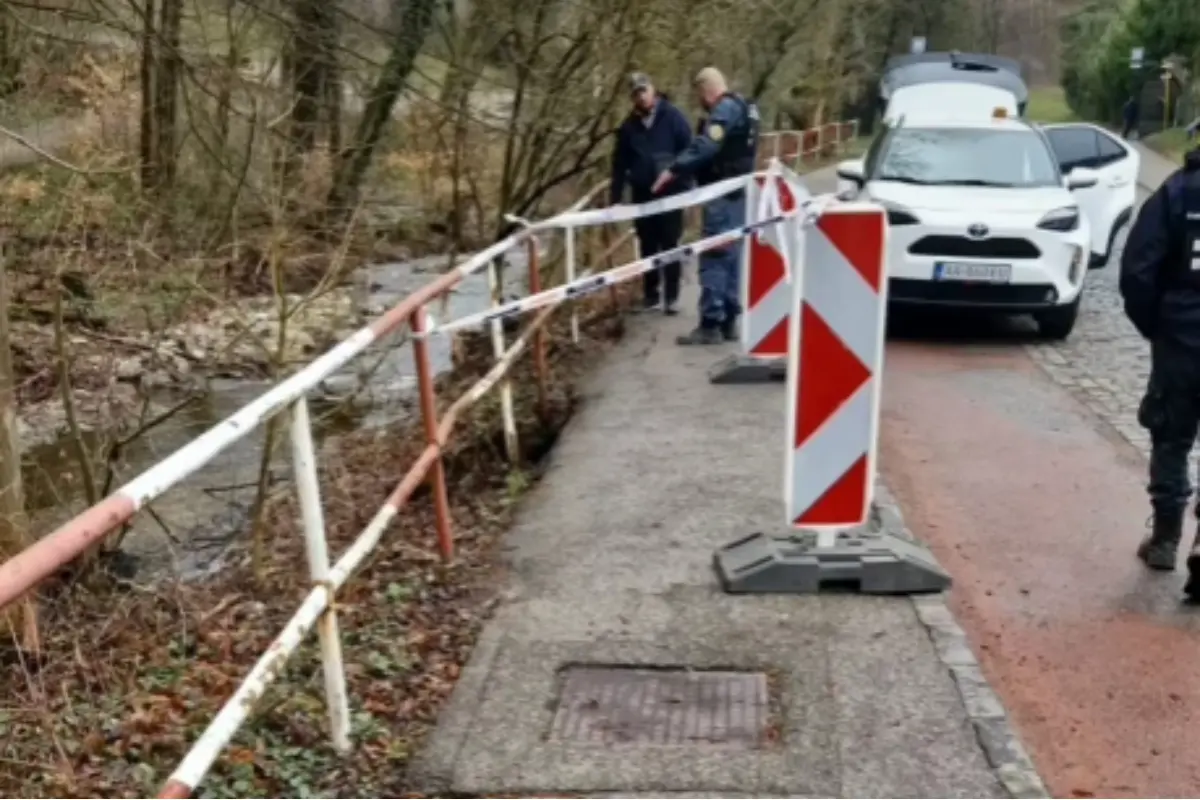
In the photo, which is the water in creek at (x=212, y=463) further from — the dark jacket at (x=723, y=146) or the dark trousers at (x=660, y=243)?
the dark jacket at (x=723, y=146)

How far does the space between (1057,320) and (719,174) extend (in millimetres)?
3213

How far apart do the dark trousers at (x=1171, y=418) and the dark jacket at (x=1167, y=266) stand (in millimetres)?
80

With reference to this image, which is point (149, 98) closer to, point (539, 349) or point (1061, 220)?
point (539, 349)

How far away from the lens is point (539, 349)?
9.53 m

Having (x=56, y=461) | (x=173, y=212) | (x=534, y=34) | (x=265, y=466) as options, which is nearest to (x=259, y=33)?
(x=173, y=212)

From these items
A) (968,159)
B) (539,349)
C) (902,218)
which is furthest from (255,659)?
(968,159)

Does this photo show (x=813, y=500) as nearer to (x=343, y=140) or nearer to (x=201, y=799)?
(x=201, y=799)

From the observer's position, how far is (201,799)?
4.25 m

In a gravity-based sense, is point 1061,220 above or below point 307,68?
below

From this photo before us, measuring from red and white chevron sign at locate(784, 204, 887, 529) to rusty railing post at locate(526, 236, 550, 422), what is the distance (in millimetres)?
3555

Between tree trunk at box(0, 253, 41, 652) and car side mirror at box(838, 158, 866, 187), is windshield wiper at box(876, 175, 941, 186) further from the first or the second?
tree trunk at box(0, 253, 41, 652)

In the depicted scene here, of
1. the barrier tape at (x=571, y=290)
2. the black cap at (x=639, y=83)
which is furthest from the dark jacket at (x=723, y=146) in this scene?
the barrier tape at (x=571, y=290)

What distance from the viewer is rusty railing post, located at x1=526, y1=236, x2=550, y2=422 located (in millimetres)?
9125

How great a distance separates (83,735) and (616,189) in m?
8.03
